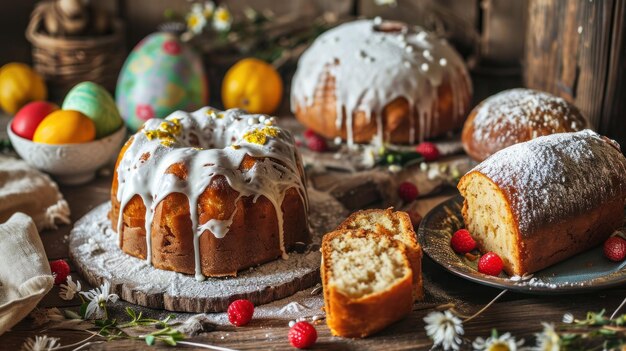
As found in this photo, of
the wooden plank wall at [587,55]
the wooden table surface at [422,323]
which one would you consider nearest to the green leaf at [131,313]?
the wooden table surface at [422,323]

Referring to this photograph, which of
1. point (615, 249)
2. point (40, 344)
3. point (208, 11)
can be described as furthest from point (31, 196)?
point (615, 249)

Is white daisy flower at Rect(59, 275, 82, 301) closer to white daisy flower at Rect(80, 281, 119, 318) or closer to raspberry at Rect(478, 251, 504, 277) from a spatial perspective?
white daisy flower at Rect(80, 281, 119, 318)

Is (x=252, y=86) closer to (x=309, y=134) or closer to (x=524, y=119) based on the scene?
(x=309, y=134)

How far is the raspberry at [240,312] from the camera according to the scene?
1.73 m

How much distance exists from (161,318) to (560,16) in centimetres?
163

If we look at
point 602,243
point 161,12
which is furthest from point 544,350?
point 161,12

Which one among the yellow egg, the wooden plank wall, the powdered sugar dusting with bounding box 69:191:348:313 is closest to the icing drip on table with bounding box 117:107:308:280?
the powdered sugar dusting with bounding box 69:191:348:313

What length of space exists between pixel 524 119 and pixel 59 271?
1340mm

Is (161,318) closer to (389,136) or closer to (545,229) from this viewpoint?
(545,229)

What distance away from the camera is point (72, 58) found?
305 centimetres

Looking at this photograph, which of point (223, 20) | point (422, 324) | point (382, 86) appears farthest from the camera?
point (223, 20)

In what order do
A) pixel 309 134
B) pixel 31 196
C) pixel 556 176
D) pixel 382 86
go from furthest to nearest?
pixel 309 134, pixel 382 86, pixel 31 196, pixel 556 176

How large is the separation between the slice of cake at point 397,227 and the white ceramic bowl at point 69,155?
3.04 feet

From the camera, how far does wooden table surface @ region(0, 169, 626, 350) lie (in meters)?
1.66
